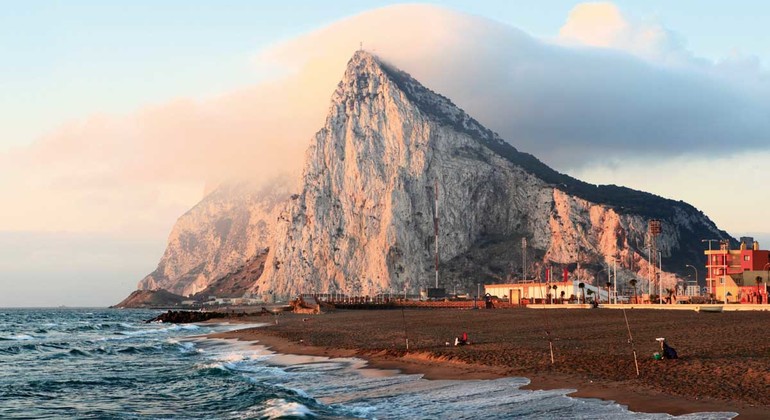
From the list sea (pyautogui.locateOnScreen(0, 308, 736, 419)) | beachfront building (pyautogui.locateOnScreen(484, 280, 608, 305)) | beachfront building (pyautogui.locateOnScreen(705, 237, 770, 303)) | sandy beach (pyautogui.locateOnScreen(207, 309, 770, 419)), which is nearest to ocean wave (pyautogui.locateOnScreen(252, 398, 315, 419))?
sea (pyautogui.locateOnScreen(0, 308, 736, 419))

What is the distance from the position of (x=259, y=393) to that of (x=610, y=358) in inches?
563

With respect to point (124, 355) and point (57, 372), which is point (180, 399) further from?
point (124, 355)

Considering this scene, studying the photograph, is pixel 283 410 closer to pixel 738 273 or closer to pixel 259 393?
pixel 259 393

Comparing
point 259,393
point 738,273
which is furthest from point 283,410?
point 738,273

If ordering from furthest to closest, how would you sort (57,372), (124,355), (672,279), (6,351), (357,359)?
(672,279) → (6,351) → (124,355) → (57,372) → (357,359)

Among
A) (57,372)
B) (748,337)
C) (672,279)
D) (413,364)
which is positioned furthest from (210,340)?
(672,279)

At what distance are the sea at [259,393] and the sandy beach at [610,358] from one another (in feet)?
4.05

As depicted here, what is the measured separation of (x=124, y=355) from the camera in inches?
2339

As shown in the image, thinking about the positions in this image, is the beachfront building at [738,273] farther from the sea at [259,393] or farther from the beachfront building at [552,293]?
the sea at [259,393]

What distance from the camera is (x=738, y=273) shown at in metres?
118

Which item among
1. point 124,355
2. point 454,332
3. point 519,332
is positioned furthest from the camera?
point 124,355

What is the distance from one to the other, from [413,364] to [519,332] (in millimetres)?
16541

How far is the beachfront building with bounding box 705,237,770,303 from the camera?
107 metres

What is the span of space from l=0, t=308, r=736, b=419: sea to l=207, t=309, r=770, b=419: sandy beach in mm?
1234
